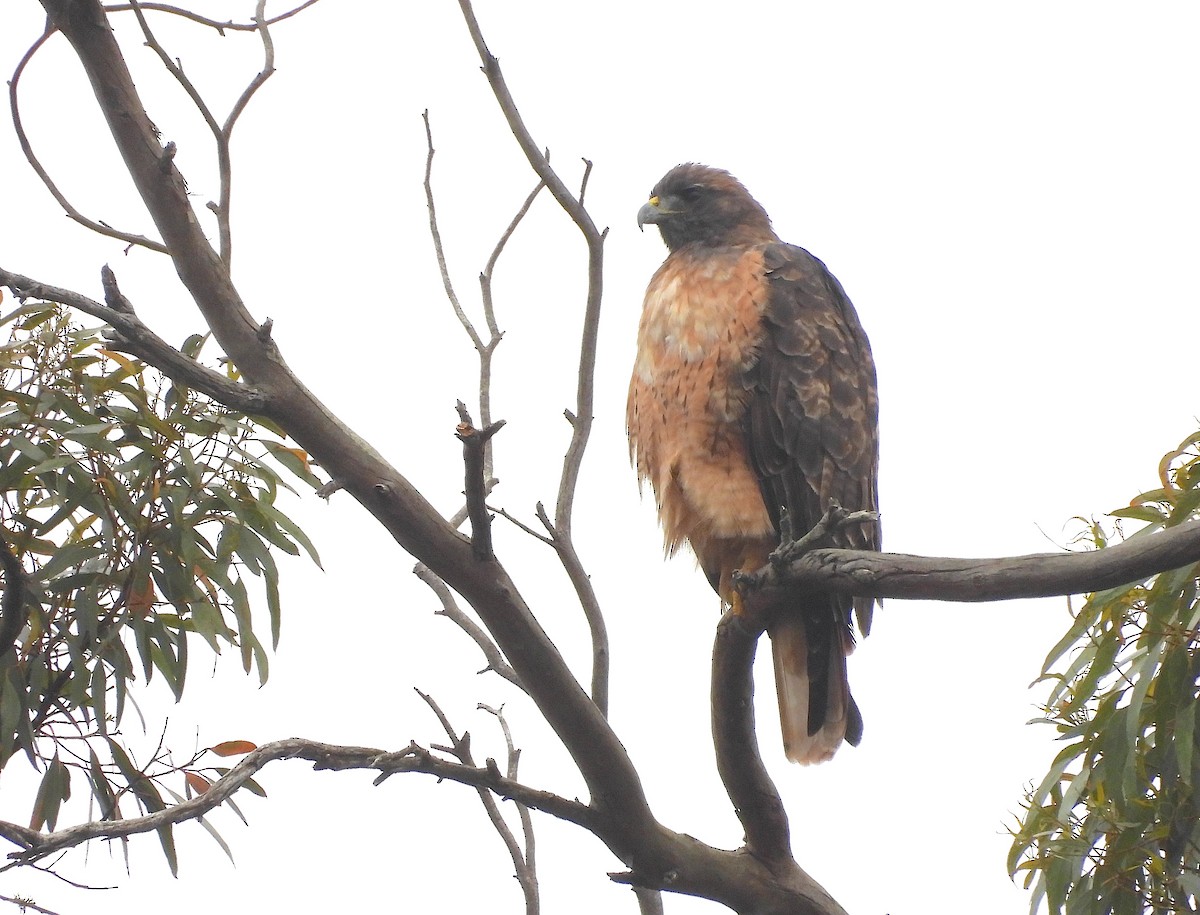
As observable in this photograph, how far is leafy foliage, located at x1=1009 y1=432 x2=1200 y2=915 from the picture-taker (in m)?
2.29

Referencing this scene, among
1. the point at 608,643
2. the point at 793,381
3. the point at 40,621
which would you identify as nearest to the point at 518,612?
the point at 608,643

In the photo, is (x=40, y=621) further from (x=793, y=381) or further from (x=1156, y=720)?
(x=1156, y=720)

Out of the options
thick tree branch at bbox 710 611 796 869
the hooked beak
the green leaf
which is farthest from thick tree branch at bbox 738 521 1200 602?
the hooked beak

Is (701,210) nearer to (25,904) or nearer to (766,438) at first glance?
(766,438)

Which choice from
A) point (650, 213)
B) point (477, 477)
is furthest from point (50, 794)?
point (650, 213)

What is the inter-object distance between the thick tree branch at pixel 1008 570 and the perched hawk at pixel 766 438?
875 millimetres

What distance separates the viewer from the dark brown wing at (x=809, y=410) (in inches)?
120

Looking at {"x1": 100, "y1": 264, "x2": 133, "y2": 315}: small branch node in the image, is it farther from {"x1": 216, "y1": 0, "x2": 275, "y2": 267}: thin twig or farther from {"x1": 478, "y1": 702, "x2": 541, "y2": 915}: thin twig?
{"x1": 478, "y1": 702, "x2": 541, "y2": 915}: thin twig

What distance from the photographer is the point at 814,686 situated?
311 cm

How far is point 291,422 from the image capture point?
2.08 meters

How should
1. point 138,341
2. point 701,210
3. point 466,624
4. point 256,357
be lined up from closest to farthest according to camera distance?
point 138,341
point 256,357
point 466,624
point 701,210

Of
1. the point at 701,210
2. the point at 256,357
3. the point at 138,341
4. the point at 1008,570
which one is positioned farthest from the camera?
the point at 701,210

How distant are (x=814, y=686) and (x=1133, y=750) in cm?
94

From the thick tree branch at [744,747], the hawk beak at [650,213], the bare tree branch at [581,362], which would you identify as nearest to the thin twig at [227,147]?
the bare tree branch at [581,362]
